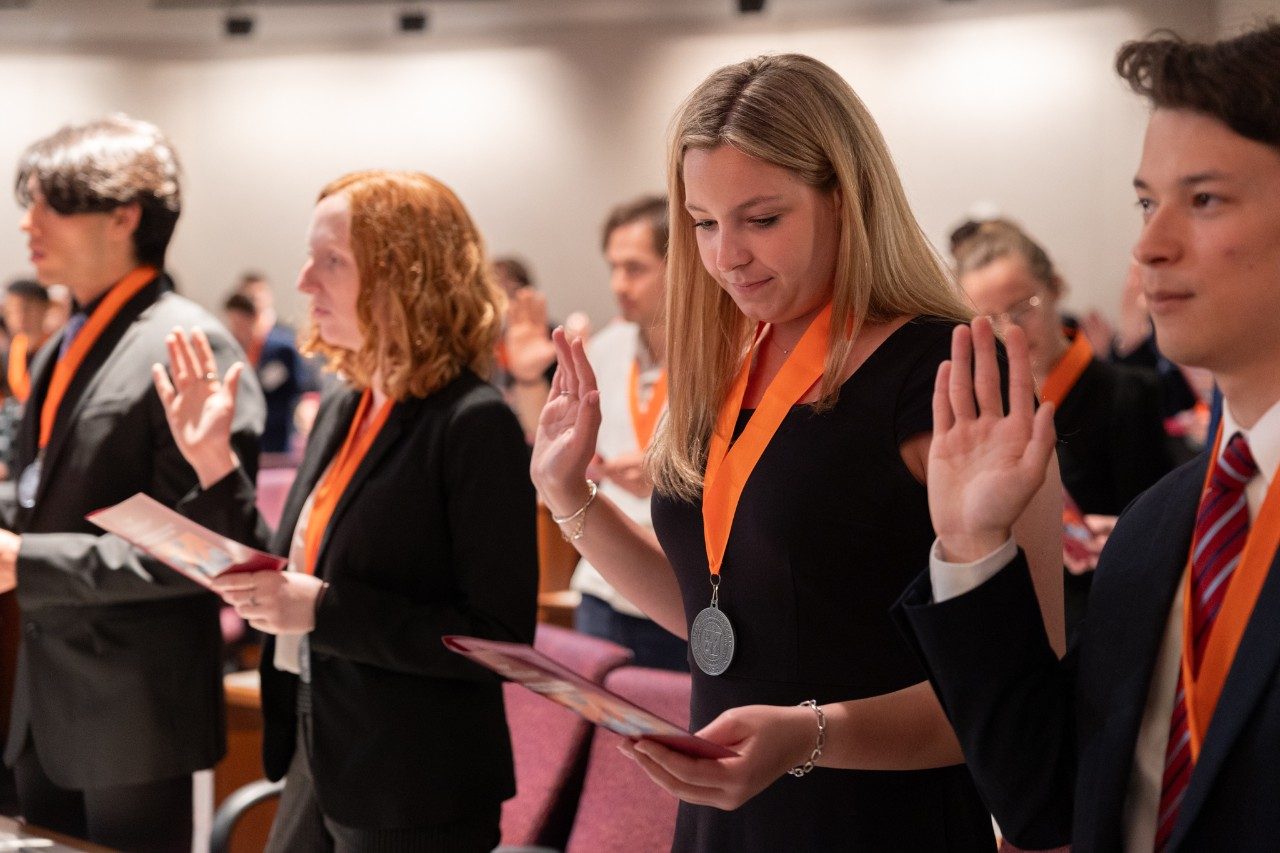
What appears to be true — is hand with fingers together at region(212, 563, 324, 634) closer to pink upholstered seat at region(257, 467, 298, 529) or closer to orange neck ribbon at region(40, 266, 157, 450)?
orange neck ribbon at region(40, 266, 157, 450)

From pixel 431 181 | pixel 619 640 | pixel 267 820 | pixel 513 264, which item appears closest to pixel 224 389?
pixel 431 181

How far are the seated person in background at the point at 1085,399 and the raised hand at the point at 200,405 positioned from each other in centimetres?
→ 170

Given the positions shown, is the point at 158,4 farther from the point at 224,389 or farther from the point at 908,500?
the point at 908,500

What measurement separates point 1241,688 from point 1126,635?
151 mm

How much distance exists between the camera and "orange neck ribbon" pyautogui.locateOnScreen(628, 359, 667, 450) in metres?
3.43

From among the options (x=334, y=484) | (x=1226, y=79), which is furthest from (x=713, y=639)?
(x=334, y=484)

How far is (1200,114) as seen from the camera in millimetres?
1117

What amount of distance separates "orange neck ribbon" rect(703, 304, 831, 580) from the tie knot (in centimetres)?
49

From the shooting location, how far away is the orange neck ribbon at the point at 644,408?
3430 mm

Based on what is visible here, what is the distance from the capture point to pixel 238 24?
10.3 meters

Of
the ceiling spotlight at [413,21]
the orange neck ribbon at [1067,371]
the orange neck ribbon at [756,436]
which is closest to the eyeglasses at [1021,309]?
the orange neck ribbon at [1067,371]

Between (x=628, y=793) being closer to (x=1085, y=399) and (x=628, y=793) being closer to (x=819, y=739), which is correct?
(x=819, y=739)

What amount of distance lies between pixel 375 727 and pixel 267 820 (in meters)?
0.94

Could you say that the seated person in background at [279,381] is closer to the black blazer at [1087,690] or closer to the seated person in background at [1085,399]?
the seated person in background at [1085,399]
